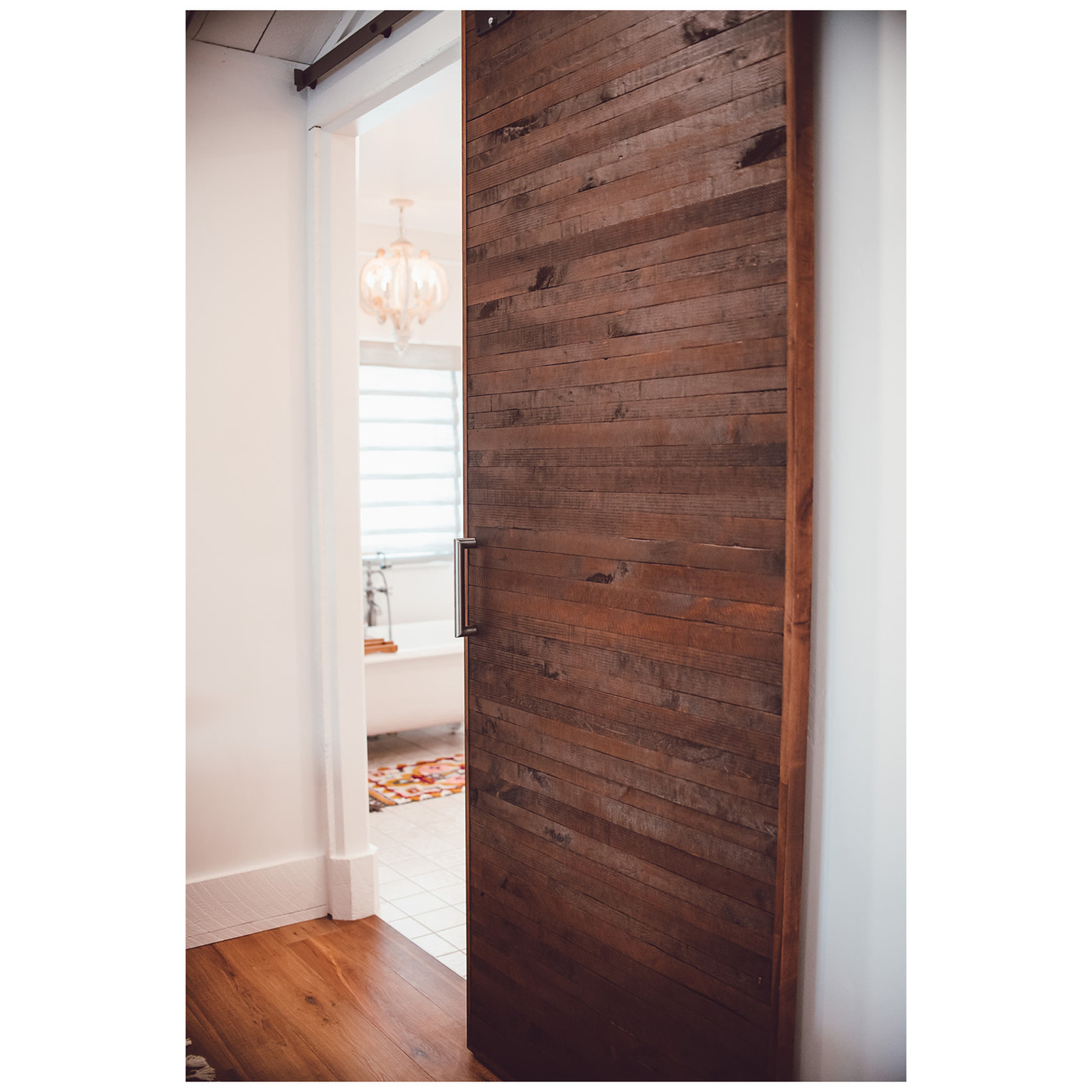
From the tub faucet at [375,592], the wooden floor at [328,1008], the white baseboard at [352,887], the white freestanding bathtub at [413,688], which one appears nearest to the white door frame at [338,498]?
the white baseboard at [352,887]

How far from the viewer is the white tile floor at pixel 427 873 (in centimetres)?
256

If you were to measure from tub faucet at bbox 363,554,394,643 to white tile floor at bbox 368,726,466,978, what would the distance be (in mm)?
1122

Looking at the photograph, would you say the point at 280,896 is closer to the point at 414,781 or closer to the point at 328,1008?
the point at 328,1008

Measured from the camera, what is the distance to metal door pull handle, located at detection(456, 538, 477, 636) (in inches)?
74.2

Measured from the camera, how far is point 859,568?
1263 mm

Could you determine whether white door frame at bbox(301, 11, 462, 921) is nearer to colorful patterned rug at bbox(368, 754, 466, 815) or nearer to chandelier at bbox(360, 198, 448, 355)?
colorful patterned rug at bbox(368, 754, 466, 815)

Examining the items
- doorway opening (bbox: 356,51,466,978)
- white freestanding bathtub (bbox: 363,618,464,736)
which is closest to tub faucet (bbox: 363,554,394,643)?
doorway opening (bbox: 356,51,466,978)

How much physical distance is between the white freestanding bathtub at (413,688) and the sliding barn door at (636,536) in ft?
7.57

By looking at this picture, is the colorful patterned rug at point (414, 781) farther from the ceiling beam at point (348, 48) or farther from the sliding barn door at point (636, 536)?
the ceiling beam at point (348, 48)

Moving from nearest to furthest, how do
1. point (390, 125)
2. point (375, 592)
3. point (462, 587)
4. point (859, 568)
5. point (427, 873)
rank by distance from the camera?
point (859, 568) < point (462, 587) < point (427, 873) < point (390, 125) < point (375, 592)

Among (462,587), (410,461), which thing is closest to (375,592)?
(410,461)

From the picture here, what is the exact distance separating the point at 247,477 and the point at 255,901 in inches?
48.8
